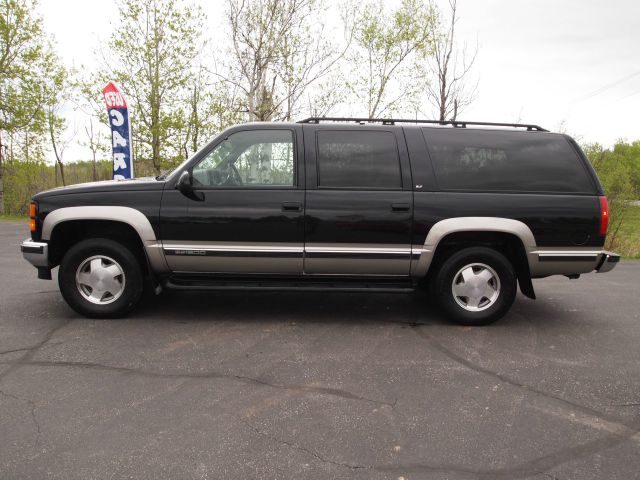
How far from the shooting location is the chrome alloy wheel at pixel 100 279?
15.3 feet

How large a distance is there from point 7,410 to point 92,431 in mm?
665

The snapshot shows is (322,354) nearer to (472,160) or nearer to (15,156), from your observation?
(472,160)

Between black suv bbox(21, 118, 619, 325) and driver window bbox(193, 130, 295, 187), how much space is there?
0.04 ft

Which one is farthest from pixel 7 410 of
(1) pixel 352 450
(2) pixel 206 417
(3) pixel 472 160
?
(3) pixel 472 160

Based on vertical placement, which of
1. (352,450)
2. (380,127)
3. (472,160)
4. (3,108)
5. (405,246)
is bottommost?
(352,450)

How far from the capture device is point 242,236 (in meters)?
4.55

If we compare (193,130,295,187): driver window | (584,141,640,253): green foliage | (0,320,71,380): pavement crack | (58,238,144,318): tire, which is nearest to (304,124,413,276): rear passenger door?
(193,130,295,187): driver window

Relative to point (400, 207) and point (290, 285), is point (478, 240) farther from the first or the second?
point (290, 285)

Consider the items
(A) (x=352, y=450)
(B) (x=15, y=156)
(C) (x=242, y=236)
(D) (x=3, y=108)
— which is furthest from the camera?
(B) (x=15, y=156)

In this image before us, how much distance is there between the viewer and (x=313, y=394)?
315 centimetres

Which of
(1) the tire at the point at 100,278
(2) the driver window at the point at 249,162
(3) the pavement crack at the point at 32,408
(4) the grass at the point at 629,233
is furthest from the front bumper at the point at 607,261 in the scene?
(4) the grass at the point at 629,233

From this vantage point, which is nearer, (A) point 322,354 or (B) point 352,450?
(B) point 352,450

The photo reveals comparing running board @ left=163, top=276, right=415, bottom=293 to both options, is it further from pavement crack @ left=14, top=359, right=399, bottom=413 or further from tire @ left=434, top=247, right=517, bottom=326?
pavement crack @ left=14, top=359, right=399, bottom=413

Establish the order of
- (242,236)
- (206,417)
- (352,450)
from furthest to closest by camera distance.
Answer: (242,236) → (206,417) → (352,450)
